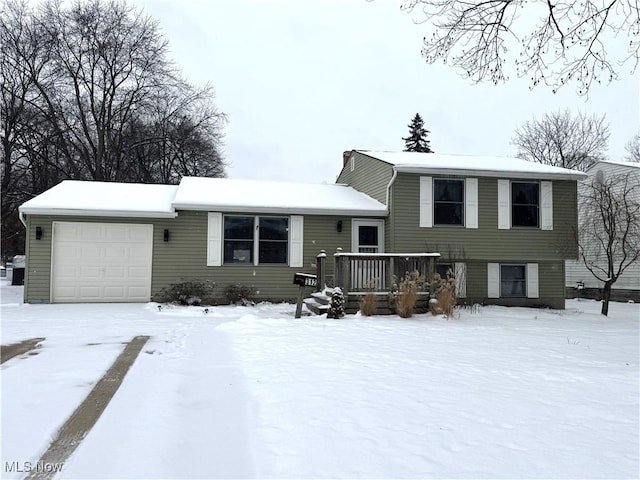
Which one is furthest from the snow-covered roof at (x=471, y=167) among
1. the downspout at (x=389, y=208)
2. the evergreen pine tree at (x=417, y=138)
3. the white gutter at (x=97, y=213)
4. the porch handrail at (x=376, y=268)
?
the evergreen pine tree at (x=417, y=138)

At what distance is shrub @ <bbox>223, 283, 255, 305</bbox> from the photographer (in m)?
12.5

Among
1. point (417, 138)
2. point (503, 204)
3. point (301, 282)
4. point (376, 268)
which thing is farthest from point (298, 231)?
point (417, 138)

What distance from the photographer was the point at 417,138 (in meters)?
37.8

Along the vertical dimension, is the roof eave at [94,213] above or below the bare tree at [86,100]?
below

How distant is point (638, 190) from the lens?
55.8 feet

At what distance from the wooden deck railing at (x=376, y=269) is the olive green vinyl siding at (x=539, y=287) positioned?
11.7ft

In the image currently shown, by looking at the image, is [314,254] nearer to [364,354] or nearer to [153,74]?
[364,354]

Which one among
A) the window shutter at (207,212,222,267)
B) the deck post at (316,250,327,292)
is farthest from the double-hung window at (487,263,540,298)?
the window shutter at (207,212,222,267)

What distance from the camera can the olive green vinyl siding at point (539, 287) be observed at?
538 inches

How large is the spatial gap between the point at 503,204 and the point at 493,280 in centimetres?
224

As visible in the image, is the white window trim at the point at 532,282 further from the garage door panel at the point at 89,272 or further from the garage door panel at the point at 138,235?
the garage door panel at the point at 89,272

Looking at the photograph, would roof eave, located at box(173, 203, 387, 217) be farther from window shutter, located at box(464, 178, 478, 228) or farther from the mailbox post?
the mailbox post

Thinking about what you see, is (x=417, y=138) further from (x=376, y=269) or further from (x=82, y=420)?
(x=82, y=420)

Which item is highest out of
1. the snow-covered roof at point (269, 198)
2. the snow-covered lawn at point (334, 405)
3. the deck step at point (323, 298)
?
the snow-covered roof at point (269, 198)
